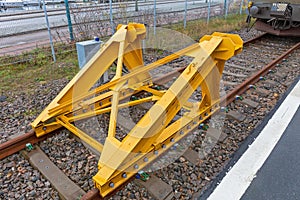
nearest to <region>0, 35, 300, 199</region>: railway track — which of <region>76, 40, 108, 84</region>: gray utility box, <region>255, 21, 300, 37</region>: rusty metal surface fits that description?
<region>76, 40, 108, 84</region>: gray utility box

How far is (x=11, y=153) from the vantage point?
2.88 meters

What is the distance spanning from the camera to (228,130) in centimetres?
340

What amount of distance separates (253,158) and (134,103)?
1798 millimetres

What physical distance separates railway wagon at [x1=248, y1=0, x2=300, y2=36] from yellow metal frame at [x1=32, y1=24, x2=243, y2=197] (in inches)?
210

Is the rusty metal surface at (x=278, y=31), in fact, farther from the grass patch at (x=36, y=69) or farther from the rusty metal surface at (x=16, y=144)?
the rusty metal surface at (x=16, y=144)

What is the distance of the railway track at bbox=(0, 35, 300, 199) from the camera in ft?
8.48

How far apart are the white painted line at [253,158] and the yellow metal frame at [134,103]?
2.34 ft

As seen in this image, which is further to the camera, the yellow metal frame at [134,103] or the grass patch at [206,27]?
the grass patch at [206,27]

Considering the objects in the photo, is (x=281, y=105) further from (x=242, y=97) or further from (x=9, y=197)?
(x=9, y=197)

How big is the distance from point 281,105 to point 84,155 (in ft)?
10.7

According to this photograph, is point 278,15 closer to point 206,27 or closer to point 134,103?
point 206,27

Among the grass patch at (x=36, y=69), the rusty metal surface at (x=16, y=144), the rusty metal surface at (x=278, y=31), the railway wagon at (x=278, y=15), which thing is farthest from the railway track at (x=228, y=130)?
the grass patch at (x=36, y=69)

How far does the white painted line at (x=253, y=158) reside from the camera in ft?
8.07

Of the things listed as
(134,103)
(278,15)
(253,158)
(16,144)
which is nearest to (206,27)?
(278,15)
